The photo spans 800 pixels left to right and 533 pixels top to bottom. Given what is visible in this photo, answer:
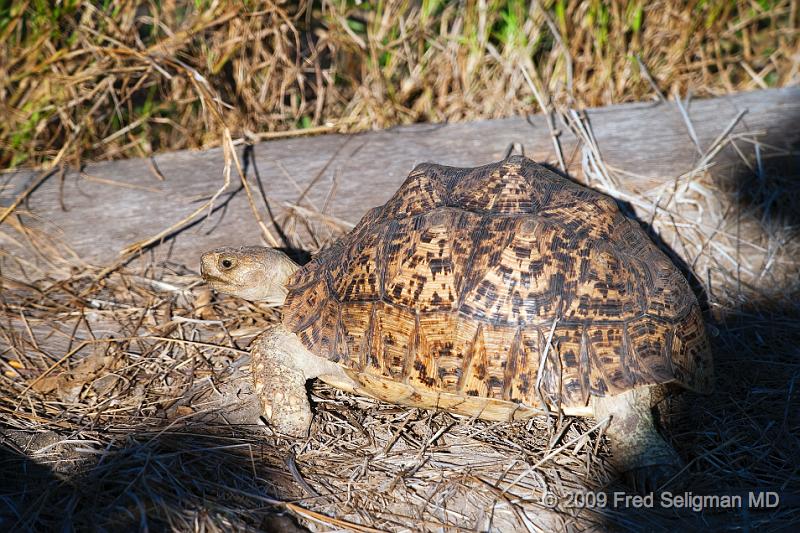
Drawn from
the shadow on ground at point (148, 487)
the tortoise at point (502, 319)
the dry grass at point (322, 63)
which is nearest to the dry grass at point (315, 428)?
the shadow on ground at point (148, 487)

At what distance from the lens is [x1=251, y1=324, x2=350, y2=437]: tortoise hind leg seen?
276cm

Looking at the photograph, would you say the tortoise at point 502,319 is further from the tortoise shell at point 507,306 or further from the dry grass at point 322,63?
the dry grass at point 322,63

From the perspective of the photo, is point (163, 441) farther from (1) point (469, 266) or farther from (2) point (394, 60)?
(2) point (394, 60)

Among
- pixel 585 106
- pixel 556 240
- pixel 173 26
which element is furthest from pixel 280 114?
pixel 556 240

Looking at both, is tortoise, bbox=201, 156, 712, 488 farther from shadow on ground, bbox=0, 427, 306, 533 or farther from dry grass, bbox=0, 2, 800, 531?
shadow on ground, bbox=0, 427, 306, 533

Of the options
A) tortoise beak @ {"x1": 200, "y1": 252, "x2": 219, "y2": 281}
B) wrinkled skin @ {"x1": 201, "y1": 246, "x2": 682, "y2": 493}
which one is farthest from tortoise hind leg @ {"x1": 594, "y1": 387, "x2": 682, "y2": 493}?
tortoise beak @ {"x1": 200, "y1": 252, "x2": 219, "y2": 281}

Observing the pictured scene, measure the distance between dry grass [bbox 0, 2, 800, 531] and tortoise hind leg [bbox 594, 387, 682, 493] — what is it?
0.34ft

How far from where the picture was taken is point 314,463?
261 centimetres

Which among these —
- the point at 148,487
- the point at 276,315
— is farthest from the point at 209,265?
the point at 148,487

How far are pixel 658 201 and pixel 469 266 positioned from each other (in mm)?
1777

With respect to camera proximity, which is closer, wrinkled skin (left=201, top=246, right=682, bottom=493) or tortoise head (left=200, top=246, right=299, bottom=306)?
wrinkled skin (left=201, top=246, right=682, bottom=493)

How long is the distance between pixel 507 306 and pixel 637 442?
0.71 metres

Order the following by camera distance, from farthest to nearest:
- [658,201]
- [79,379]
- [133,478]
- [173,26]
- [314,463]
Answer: [173,26] → [658,201] → [79,379] → [314,463] → [133,478]

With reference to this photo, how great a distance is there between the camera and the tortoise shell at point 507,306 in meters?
2.50
